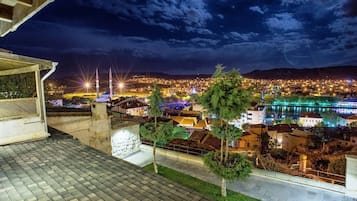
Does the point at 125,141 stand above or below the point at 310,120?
above

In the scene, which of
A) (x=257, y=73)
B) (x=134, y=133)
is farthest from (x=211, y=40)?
(x=134, y=133)

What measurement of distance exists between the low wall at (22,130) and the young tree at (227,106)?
15.2 ft

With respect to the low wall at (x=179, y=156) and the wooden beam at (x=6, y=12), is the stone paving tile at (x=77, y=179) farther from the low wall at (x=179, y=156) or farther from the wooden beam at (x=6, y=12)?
the low wall at (x=179, y=156)

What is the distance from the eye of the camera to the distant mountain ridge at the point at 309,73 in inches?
3417

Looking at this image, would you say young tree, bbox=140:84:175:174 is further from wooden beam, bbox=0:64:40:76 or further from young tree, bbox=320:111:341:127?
young tree, bbox=320:111:341:127

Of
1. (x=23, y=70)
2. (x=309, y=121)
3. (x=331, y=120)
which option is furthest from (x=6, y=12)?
(x=309, y=121)

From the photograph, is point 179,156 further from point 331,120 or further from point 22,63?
point 331,120

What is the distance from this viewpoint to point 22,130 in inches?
188

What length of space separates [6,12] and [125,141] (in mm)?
8307

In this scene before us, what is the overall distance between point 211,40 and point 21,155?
84656 millimetres

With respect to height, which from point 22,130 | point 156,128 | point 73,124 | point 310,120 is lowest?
point 310,120

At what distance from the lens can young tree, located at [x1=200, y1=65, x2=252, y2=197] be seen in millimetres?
6332

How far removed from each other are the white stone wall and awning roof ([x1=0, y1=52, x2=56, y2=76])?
4.97 metres

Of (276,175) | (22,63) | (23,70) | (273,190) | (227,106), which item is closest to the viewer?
(22,63)
